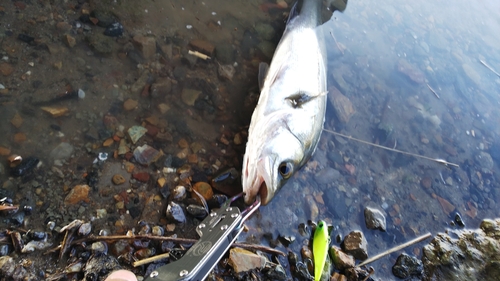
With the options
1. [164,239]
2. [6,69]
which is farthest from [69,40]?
[164,239]

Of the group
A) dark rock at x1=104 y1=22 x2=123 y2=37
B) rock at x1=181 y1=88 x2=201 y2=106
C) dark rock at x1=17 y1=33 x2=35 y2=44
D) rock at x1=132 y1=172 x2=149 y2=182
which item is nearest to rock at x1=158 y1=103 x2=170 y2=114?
rock at x1=181 y1=88 x2=201 y2=106

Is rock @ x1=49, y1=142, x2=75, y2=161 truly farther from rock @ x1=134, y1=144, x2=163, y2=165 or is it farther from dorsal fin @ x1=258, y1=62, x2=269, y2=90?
dorsal fin @ x1=258, y1=62, x2=269, y2=90

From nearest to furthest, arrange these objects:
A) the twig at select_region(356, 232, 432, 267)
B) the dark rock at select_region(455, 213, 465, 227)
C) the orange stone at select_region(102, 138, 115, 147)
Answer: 1. the orange stone at select_region(102, 138, 115, 147)
2. the twig at select_region(356, 232, 432, 267)
3. the dark rock at select_region(455, 213, 465, 227)

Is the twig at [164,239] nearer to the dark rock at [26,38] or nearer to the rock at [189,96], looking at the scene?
the rock at [189,96]

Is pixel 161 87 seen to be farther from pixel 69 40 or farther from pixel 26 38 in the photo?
pixel 26 38

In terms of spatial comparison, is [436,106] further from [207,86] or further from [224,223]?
[224,223]

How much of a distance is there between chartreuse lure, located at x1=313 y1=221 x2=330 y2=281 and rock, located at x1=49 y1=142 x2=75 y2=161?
7.50ft

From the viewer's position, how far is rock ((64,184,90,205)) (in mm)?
2455

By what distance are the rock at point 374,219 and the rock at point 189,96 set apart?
7.36 feet

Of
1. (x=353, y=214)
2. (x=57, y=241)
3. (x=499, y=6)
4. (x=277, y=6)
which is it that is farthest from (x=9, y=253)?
(x=499, y=6)

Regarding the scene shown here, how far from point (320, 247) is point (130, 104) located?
7.48 feet

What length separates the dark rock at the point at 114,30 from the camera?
3523mm

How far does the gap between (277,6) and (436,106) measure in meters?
3.04

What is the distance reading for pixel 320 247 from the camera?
287 cm
